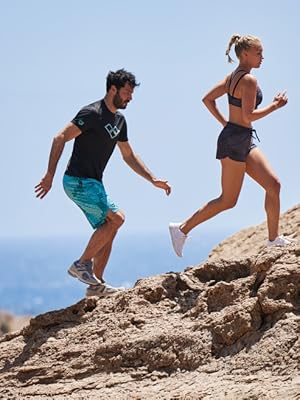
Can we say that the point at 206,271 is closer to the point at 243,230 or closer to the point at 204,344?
the point at 204,344

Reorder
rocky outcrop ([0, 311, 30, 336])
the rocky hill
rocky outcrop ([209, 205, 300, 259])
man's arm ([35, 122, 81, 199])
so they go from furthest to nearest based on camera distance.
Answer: rocky outcrop ([0, 311, 30, 336])
rocky outcrop ([209, 205, 300, 259])
man's arm ([35, 122, 81, 199])
the rocky hill

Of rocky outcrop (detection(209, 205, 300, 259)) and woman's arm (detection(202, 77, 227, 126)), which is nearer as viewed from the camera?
woman's arm (detection(202, 77, 227, 126))

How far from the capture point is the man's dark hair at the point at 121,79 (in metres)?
10.8

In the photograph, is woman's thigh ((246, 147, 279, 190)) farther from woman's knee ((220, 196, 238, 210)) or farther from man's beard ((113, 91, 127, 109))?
man's beard ((113, 91, 127, 109))

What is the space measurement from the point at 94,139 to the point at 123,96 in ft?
1.40

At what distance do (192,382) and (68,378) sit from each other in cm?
114

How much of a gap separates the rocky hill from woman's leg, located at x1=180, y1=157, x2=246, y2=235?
0.71 m

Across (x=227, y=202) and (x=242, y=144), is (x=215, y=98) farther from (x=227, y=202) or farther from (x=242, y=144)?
(x=227, y=202)

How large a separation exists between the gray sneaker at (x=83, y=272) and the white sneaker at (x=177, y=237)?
2.47ft

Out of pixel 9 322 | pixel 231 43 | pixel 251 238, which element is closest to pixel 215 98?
pixel 231 43

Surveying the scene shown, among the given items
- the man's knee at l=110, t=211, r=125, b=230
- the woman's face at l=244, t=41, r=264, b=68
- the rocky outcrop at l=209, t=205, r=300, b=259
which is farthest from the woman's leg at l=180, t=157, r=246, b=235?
the rocky outcrop at l=209, t=205, r=300, b=259

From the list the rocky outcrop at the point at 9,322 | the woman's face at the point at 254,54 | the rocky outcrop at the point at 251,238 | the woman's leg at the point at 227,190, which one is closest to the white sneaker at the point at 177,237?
the woman's leg at the point at 227,190

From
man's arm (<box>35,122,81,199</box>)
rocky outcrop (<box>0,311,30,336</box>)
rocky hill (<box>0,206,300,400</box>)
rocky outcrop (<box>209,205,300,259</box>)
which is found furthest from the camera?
rocky outcrop (<box>0,311,30,336</box>)

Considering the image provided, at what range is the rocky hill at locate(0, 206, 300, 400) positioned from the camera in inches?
360
